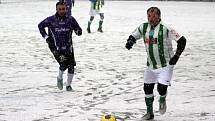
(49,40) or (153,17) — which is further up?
(153,17)

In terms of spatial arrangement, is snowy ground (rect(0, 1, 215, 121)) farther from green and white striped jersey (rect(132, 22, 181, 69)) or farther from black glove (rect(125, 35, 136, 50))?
black glove (rect(125, 35, 136, 50))

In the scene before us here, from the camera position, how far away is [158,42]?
666 centimetres

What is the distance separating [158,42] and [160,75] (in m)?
0.44

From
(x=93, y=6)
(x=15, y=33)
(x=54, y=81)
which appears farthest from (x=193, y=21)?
(x=54, y=81)

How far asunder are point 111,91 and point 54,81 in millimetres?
1461

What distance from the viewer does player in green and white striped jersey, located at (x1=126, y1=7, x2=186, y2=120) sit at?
21.6 feet

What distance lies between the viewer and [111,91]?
868cm

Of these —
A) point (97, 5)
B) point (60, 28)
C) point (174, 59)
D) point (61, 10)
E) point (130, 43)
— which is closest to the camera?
point (174, 59)

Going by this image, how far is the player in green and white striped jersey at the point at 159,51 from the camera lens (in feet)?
21.6

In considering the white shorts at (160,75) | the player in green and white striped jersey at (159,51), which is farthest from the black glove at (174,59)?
the white shorts at (160,75)

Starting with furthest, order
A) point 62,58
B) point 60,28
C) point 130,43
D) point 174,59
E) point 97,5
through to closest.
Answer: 1. point 97,5
2. point 62,58
3. point 60,28
4. point 130,43
5. point 174,59

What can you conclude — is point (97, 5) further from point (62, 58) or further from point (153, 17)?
point (153, 17)

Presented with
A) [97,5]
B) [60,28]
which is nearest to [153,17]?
[60,28]

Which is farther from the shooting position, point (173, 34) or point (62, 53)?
point (62, 53)
